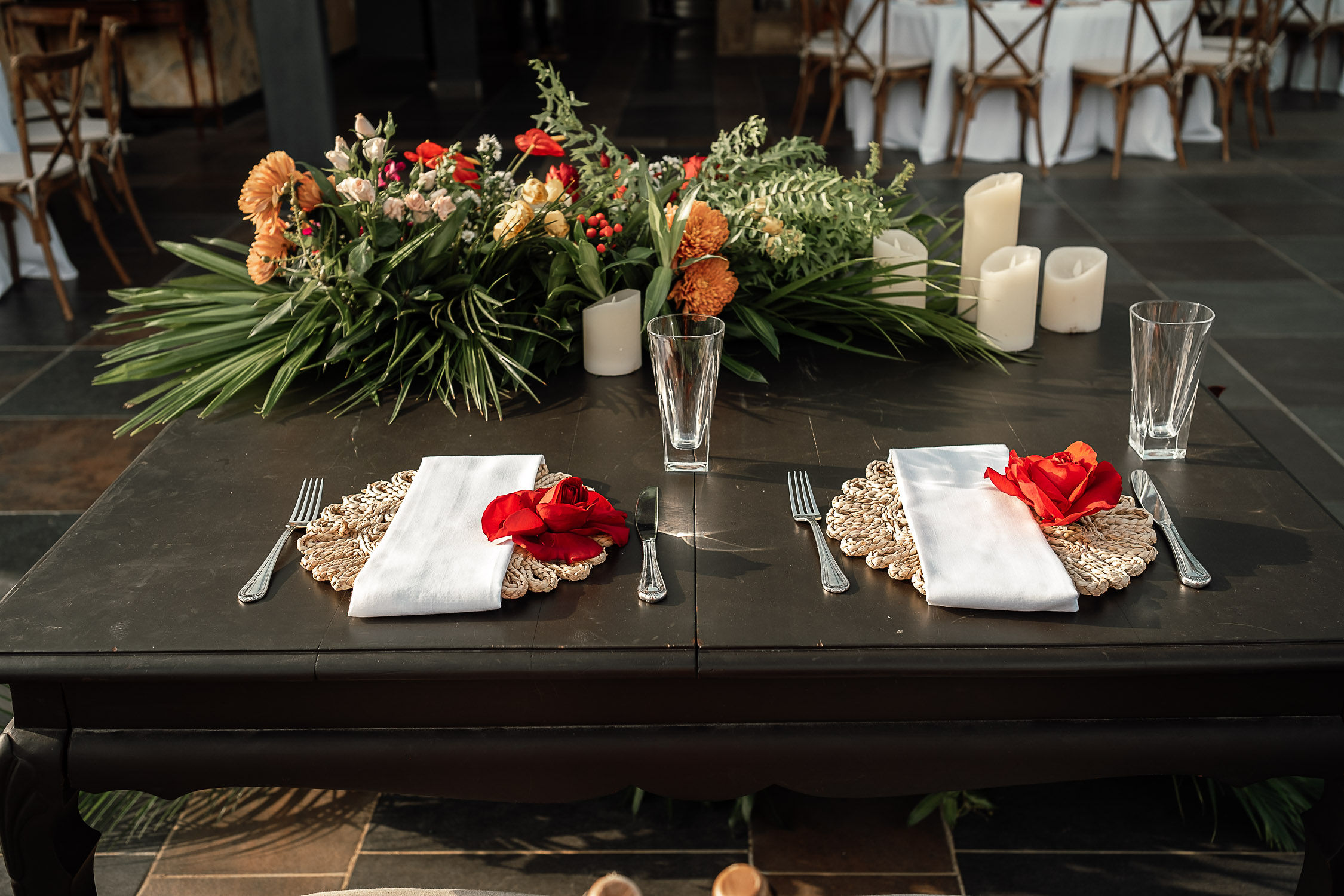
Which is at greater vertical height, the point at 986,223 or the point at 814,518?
the point at 986,223

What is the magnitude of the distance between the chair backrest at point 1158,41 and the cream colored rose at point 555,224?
13.9 feet

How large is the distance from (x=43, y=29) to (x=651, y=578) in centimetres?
663

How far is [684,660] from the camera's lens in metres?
0.95

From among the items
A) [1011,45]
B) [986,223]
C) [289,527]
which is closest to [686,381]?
[289,527]

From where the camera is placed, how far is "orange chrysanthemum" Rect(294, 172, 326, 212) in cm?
145

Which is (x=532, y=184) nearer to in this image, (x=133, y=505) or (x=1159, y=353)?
(x=133, y=505)

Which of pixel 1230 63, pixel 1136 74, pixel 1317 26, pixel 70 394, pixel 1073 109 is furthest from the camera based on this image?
pixel 1317 26

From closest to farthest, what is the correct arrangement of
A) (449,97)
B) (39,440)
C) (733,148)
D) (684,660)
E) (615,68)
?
(684,660)
(733,148)
(39,440)
(449,97)
(615,68)

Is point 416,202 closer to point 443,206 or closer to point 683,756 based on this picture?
point 443,206

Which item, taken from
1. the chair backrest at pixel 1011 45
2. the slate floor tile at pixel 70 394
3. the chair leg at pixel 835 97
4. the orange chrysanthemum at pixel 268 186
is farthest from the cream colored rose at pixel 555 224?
the chair leg at pixel 835 97

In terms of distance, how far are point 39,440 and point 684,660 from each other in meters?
2.46

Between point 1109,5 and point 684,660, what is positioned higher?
point 1109,5

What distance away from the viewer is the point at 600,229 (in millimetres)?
1606

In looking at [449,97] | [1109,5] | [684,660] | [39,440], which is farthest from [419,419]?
[449,97]
